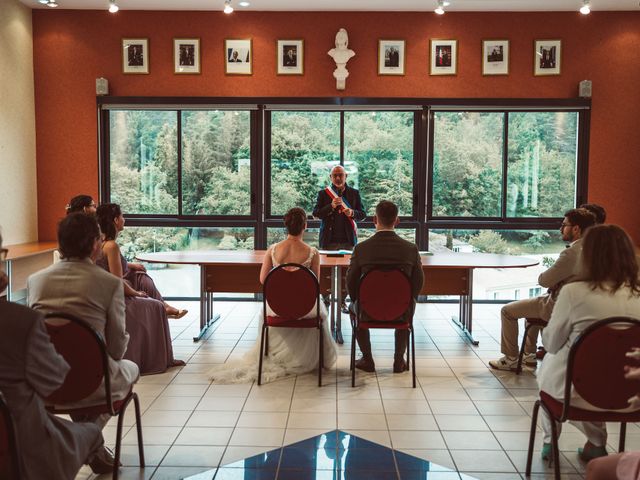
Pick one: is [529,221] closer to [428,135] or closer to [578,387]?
[428,135]

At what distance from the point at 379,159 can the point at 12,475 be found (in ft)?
20.9

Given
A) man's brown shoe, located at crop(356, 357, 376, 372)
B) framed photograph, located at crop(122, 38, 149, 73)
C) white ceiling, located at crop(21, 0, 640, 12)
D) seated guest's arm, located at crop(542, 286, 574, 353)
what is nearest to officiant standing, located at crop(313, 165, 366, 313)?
man's brown shoe, located at crop(356, 357, 376, 372)

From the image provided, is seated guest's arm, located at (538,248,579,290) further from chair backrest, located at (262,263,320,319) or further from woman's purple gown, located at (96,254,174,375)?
woman's purple gown, located at (96,254,174,375)

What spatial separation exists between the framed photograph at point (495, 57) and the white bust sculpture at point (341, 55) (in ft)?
5.14

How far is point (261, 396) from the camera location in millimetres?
4145

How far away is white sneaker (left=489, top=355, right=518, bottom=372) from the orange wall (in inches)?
143

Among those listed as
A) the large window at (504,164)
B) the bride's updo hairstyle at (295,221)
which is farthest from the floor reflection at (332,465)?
the large window at (504,164)

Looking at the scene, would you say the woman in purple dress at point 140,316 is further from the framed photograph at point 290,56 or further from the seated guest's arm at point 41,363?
the framed photograph at point 290,56

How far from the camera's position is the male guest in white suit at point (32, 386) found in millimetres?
1910

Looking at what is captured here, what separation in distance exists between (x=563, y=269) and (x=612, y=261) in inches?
57.2

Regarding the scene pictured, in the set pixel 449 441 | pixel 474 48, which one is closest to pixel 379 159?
pixel 474 48

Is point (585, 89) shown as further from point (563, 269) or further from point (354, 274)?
point (354, 274)

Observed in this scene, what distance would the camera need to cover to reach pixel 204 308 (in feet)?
19.6

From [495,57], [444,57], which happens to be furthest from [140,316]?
[495,57]
